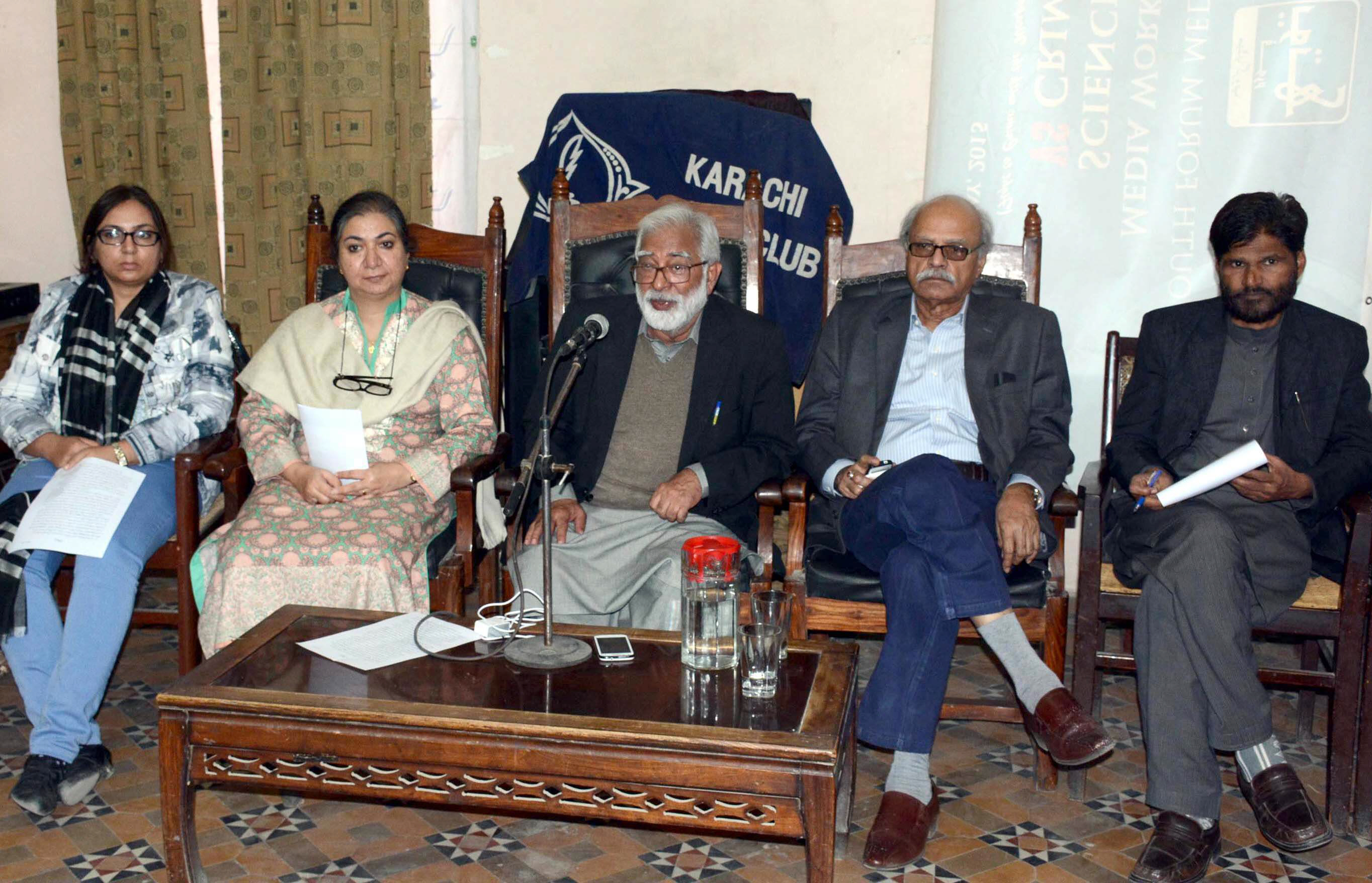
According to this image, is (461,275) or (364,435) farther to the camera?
(461,275)

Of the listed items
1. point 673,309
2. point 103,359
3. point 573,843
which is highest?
point 673,309

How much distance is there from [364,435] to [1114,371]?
189 centimetres

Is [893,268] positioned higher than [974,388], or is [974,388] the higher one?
[893,268]

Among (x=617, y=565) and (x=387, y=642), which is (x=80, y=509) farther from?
(x=617, y=565)

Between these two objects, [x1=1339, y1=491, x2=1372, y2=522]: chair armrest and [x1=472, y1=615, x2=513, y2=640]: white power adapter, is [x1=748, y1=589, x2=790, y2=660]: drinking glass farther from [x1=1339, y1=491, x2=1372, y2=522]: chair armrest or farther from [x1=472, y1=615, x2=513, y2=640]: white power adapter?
[x1=1339, y1=491, x2=1372, y2=522]: chair armrest

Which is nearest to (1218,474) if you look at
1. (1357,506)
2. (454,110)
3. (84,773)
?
(1357,506)

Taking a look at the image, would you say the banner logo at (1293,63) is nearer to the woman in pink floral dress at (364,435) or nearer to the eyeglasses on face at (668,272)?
the eyeglasses on face at (668,272)

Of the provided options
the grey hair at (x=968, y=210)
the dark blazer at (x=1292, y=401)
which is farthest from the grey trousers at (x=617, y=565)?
the dark blazer at (x=1292, y=401)

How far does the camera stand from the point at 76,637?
286 centimetres

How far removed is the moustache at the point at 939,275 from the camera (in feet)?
9.87

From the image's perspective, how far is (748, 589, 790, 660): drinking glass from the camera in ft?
7.25

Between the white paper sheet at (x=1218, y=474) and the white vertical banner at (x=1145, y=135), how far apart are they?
113 cm

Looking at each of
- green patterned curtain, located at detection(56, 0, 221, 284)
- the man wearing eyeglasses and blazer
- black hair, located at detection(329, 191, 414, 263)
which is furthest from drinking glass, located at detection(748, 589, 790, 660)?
green patterned curtain, located at detection(56, 0, 221, 284)

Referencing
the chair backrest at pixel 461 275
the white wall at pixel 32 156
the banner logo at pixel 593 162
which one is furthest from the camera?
the white wall at pixel 32 156
